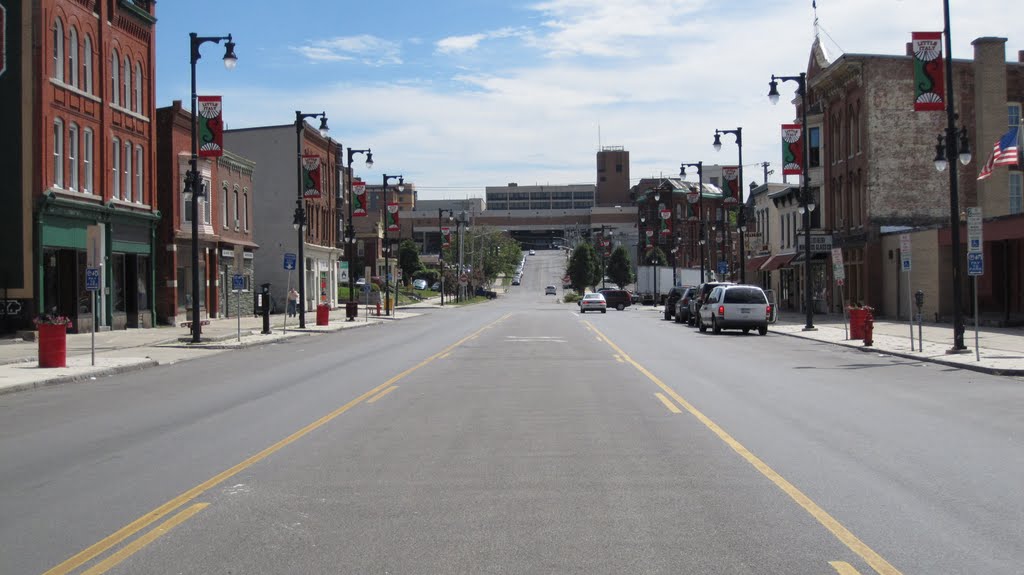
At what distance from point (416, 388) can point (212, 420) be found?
4.34 meters

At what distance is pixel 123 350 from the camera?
28766 mm

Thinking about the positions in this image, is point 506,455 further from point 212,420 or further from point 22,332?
point 22,332

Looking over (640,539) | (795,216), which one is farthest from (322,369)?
(795,216)

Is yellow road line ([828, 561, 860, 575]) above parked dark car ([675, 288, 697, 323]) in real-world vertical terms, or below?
below

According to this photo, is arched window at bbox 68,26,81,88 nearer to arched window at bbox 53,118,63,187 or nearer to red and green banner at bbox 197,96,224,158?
arched window at bbox 53,118,63,187

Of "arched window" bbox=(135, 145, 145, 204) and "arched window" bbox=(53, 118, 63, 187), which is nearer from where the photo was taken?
"arched window" bbox=(53, 118, 63, 187)

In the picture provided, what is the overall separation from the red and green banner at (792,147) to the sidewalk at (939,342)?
665cm

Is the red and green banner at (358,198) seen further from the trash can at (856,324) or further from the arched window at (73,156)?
the trash can at (856,324)

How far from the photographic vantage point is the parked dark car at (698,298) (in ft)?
133

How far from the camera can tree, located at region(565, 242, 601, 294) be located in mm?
130000

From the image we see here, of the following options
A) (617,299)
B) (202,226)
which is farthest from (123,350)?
(617,299)

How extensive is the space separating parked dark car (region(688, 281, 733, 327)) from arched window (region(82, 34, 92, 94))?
24.2m

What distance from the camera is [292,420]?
13047mm

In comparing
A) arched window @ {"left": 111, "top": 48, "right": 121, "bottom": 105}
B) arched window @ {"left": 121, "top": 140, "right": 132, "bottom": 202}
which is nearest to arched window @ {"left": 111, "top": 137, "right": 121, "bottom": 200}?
arched window @ {"left": 121, "top": 140, "right": 132, "bottom": 202}
